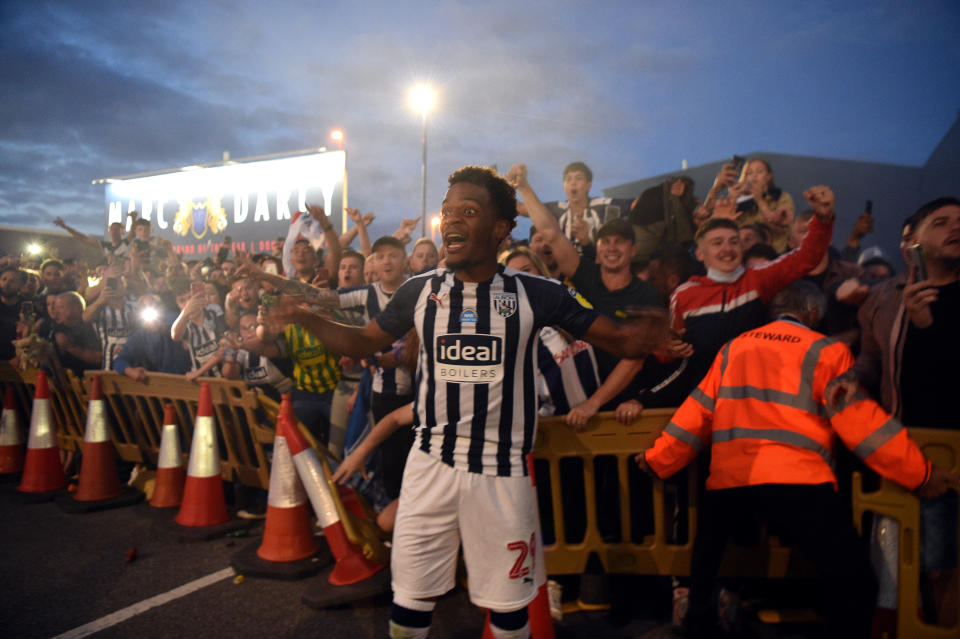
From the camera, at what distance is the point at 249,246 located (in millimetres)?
23344

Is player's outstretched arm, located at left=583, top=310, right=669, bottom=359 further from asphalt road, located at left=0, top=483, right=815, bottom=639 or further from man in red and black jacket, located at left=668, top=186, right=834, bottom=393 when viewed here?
asphalt road, located at left=0, top=483, right=815, bottom=639

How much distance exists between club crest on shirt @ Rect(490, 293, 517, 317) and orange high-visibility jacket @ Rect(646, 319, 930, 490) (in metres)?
1.35

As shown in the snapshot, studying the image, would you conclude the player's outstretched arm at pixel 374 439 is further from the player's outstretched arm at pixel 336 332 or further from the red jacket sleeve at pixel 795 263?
the red jacket sleeve at pixel 795 263

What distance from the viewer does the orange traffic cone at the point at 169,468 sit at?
215 inches

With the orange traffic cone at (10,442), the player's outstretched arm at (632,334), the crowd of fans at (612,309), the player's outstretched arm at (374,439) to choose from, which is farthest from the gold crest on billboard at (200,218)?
the player's outstretched arm at (632,334)

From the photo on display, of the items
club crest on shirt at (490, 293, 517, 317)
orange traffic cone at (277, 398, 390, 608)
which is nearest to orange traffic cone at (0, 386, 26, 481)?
orange traffic cone at (277, 398, 390, 608)

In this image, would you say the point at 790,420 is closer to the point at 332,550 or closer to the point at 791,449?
the point at 791,449

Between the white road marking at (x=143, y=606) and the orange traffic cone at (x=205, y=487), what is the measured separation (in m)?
0.84

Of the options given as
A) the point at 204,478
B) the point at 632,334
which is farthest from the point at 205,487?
the point at 632,334

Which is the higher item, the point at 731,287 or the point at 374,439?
the point at 731,287

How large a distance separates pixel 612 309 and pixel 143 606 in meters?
3.61

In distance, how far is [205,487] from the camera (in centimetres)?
501

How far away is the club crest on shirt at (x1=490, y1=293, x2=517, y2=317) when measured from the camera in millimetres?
2459

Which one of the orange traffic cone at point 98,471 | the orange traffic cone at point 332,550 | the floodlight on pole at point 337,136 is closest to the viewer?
the orange traffic cone at point 332,550
